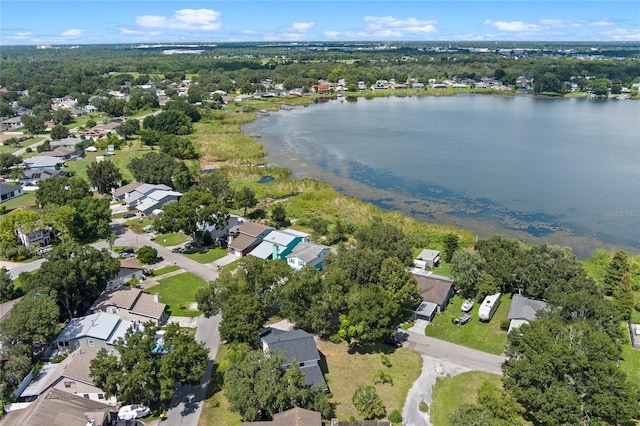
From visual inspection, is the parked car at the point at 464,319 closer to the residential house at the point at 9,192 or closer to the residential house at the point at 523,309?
the residential house at the point at 523,309

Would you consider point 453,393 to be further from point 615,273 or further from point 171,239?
point 171,239

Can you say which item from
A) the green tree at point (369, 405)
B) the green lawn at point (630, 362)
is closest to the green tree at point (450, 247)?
the green lawn at point (630, 362)

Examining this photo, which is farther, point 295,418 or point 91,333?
point 91,333

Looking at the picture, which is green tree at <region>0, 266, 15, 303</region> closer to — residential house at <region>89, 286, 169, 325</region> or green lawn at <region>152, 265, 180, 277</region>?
residential house at <region>89, 286, 169, 325</region>

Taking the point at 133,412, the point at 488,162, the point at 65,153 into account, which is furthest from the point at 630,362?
the point at 65,153

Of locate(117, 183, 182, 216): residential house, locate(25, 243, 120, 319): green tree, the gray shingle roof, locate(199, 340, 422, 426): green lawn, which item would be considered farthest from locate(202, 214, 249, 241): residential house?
the gray shingle roof
